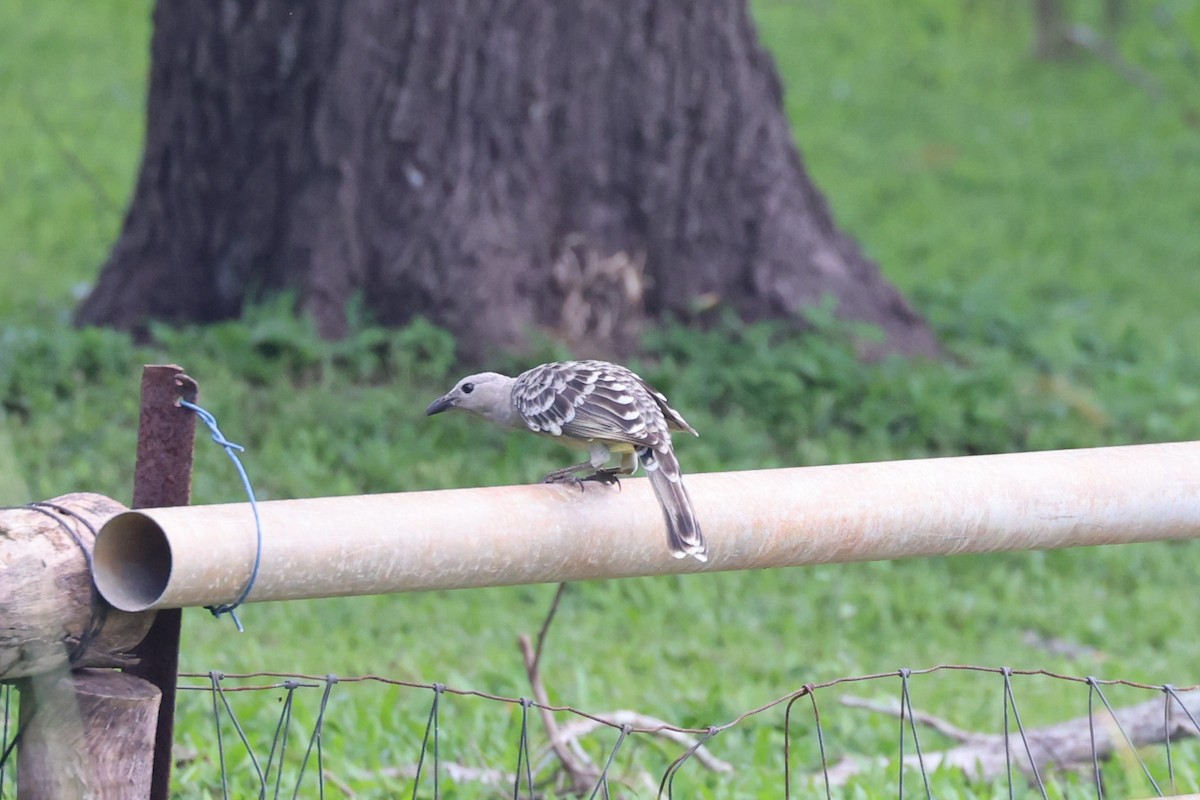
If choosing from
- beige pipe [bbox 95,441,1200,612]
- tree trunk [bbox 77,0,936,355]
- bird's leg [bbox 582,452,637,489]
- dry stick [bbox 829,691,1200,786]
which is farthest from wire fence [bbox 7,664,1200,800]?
tree trunk [bbox 77,0,936,355]

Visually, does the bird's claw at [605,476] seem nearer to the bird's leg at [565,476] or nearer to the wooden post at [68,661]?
the bird's leg at [565,476]

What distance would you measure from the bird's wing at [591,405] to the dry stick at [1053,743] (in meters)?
1.41

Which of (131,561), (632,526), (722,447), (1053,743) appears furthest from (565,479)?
(722,447)

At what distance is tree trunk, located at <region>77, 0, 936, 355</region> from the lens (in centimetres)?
755

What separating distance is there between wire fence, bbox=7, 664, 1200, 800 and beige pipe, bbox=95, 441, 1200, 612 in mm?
993

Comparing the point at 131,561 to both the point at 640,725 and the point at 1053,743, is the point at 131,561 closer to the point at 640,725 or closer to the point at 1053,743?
the point at 640,725

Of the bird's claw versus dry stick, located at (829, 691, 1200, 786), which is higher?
the bird's claw

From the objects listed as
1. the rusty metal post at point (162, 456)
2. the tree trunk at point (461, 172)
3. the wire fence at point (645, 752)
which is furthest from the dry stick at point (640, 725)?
the tree trunk at point (461, 172)

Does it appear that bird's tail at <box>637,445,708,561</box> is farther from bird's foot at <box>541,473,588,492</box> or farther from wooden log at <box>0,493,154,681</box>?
wooden log at <box>0,493,154,681</box>

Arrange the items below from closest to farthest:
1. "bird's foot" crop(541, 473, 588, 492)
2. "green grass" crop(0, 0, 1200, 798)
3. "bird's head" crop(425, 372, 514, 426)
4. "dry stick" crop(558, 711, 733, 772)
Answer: "bird's foot" crop(541, 473, 588, 492) < "bird's head" crop(425, 372, 514, 426) < "dry stick" crop(558, 711, 733, 772) < "green grass" crop(0, 0, 1200, 798)

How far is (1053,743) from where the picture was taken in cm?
467

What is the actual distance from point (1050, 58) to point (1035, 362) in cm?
822

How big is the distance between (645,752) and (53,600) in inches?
98.3

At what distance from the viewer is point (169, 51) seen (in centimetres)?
774
